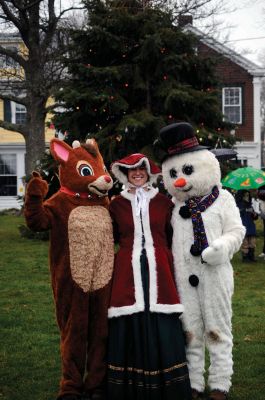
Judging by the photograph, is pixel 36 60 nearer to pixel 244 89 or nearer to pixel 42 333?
pixel 244 89

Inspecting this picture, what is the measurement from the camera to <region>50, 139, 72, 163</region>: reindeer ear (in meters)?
4.93

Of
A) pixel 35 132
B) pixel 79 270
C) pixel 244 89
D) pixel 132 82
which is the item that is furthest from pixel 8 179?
pixel 79 270

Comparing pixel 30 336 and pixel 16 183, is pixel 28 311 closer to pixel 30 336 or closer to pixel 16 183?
pixel 30 336

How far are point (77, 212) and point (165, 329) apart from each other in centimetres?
114

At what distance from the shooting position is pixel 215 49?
22.9 metres

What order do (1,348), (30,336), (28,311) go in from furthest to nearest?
(28,311)
(30,336)
(1,348)

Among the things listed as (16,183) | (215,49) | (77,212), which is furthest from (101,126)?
(16,183)

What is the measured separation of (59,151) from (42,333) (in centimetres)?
305

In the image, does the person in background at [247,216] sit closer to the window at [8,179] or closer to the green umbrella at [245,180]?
the green umbrella at [245,180]

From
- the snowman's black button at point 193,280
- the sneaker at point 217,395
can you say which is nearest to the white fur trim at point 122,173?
the snowman's black button at point 193,280

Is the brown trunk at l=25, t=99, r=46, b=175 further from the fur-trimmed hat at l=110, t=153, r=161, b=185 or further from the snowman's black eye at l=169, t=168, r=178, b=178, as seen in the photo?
the snowman's black eye at l=169, t=168, r=178, b=178

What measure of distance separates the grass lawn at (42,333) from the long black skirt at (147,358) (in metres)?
0.83

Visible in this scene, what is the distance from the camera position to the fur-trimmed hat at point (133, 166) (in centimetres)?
484

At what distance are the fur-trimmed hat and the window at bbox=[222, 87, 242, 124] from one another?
19.3m
